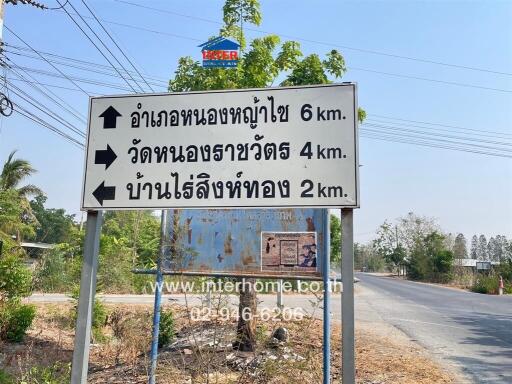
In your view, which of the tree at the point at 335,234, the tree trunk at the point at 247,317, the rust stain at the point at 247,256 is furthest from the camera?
the tree at the point at 335,234

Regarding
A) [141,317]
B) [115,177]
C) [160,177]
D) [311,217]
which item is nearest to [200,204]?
[160,177]

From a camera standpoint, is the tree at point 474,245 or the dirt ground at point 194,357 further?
the tree at point 474,245

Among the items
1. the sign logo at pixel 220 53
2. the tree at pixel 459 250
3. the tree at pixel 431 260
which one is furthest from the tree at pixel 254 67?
the tree at pixel 459 250

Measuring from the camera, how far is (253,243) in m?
5.35

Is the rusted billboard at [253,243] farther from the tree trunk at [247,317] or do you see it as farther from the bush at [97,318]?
the bush at [97,318]

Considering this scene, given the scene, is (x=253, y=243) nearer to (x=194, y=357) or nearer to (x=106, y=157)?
(x=194, y=357)

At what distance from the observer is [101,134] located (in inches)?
99.9

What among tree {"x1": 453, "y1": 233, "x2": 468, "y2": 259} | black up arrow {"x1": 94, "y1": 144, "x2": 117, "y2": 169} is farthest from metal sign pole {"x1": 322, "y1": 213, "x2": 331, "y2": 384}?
tree {"x1": 453, "y1": 233, "x2": 468, "y2": 259}

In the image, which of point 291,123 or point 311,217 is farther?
point 311,217

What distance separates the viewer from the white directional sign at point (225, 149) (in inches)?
88.6

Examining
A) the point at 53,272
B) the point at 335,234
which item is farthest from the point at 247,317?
the point at 335,234

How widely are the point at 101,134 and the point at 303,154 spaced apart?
1154 millimetres

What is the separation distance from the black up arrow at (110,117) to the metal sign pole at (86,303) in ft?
1.64

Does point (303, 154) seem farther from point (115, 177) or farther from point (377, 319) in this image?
point (377, 319)
